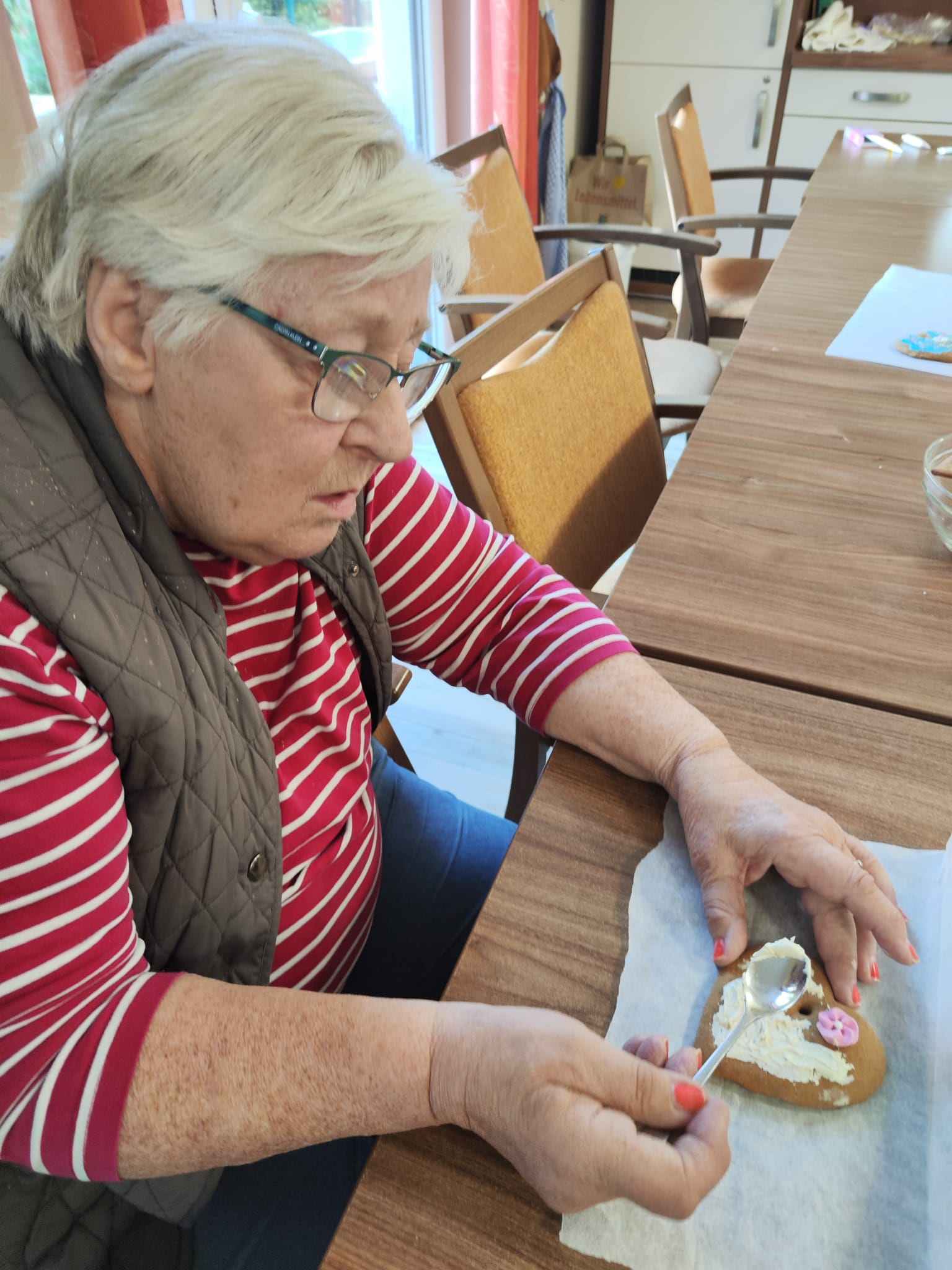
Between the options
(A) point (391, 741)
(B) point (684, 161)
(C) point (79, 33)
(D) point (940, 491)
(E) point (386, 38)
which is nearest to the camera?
(D) point (940, 491)

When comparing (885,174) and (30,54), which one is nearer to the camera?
(30,54)

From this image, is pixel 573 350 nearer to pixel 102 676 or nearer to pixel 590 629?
pixel 590 629

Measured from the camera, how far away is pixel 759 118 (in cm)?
370

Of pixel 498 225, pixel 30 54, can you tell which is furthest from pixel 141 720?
pixel 498 225

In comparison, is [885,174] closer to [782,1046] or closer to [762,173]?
[762,173]

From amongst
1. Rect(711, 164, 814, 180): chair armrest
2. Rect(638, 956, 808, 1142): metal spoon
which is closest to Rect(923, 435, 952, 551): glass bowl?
Rect(638, 956, 808, 1142): metal spoon

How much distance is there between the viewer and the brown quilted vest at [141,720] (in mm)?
560

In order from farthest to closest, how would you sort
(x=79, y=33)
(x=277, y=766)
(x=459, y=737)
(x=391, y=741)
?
(x=459, y=737) → (x=79, y=33) → (x=391, y=741) → (x=277, y=766)

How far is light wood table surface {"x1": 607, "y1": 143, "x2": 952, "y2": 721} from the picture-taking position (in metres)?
0.86

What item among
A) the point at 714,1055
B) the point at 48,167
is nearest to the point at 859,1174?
the point at 714,1055

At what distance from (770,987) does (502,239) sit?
1866 millimetres

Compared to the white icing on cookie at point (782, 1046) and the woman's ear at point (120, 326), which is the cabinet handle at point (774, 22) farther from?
the white icing on cookie at point (782, 1046)

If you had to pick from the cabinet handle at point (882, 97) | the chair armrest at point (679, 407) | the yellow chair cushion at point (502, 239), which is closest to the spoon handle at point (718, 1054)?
the chair armrest at point (679, 407)

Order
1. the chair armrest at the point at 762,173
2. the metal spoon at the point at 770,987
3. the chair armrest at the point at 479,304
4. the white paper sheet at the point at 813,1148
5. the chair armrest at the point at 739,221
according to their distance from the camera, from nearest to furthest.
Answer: the white paper sheet at the point at 813,1148 → the metal spoon at the point at 770,987 → the chair armrest at the point at 479,304 → the chair armrest at the point at 739,221 → the chair armrest at the point at 762,173
